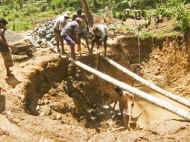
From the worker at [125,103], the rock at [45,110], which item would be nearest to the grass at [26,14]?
the rock at [45,110]

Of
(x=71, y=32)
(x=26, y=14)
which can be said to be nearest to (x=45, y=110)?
(x=71, y=32)

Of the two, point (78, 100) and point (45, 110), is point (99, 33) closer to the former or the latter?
point (78, 100)

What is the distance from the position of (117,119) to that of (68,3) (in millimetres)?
14375

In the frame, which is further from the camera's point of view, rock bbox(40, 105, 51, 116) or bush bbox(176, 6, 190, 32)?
bush bbox(176, 6, 190, 32)

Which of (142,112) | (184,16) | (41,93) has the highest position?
(184,16)

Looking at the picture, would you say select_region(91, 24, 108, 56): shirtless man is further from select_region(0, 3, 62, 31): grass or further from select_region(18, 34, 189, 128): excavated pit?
select_region(0, 3, 62, 31): grass

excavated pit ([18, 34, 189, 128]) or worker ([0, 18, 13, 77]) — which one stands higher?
worker ([0, 18, 13, 77])

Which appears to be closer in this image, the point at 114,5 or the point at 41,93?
the point at 41,93

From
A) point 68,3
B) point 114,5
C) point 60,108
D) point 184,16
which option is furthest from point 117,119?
point 68,3

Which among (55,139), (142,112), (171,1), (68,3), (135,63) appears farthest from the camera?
(68,3)

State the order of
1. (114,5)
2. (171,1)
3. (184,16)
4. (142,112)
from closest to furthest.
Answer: (142,112) < (184,16) < (171,1) < (114,5)

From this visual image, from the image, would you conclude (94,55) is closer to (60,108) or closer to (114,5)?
(60,108)

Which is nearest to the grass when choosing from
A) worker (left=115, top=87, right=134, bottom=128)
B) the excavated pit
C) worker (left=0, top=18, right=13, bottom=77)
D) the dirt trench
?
the dirt trench

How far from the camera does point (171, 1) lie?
17625 mm
